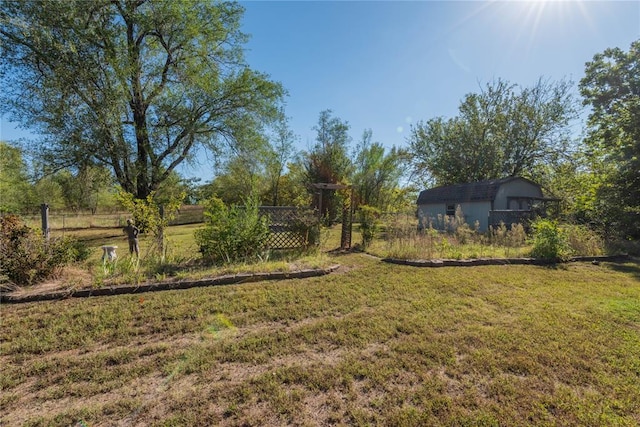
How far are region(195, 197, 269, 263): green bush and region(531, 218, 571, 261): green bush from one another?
6.56 metres

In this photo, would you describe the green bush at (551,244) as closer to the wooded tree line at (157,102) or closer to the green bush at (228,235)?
the wooded tree line at (157,102)

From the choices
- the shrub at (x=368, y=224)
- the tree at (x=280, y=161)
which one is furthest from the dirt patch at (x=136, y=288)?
the tree at (x=280, y=161)

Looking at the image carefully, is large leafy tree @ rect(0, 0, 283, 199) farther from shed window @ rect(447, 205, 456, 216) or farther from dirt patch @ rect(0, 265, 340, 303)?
shed window @ rect(447, 205, 456, 216)

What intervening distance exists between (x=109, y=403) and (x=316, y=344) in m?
1.60

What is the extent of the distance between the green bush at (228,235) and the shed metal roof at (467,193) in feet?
41.8

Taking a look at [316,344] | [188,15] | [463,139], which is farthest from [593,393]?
[463,139]

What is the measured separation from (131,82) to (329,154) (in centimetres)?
1242

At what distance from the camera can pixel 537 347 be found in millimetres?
2557

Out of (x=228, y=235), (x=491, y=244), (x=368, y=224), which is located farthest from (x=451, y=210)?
(x=228, y=235)

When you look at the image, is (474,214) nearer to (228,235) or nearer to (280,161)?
(228,235)

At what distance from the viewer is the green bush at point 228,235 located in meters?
5.39

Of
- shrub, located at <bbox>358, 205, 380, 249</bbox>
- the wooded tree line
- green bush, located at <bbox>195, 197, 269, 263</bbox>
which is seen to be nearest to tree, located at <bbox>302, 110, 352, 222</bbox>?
the wooded tree line

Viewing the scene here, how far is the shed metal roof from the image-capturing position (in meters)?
13.7

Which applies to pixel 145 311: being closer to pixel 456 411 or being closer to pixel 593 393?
pixel 456 411
